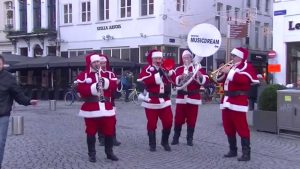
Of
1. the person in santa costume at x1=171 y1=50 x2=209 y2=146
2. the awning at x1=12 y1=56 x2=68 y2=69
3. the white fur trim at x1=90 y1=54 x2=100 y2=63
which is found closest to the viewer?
the white fur trim at x1=90 y1=54 x2=100 y2=63

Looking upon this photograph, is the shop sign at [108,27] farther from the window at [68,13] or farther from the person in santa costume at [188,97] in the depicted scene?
the person in santa costume at [188,97]

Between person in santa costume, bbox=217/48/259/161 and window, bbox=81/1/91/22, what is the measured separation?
27.8 metres

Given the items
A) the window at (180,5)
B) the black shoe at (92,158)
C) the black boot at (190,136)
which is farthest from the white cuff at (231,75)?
the window at (180,5)

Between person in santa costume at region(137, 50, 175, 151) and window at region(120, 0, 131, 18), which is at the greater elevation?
window at region(120, 0, 131, 18)

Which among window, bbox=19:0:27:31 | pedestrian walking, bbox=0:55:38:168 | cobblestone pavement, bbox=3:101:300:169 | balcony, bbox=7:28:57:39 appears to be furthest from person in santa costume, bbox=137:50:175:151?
window, bbox=19:0:27:31

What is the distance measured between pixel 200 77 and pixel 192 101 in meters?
0.49

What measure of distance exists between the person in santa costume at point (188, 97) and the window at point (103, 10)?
2507 cm

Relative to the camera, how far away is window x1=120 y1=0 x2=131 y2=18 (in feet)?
107

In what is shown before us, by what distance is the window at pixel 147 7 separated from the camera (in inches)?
1228

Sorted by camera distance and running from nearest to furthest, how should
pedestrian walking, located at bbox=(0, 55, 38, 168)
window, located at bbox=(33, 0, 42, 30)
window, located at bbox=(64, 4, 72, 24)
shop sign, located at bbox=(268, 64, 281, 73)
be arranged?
1. pedestrian walking, located at bbox=(0, 55, 38, 168)
2. shop sign, located at bbox=(268, 64, 281, 73)
3. window, located at bbox=(64, 4, 72, 24)
4. window, located at bbox=(33, 0, 42, 30)

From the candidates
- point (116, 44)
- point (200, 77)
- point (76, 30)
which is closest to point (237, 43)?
point (116, 44)

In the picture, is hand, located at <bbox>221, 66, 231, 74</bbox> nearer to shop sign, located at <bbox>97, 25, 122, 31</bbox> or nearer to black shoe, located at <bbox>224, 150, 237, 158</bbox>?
black shoe, located at <bbox>224, 150, 237, 158</bbox>

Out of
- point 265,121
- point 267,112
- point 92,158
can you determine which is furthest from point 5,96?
point 265,121

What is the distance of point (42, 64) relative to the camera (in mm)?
26766
